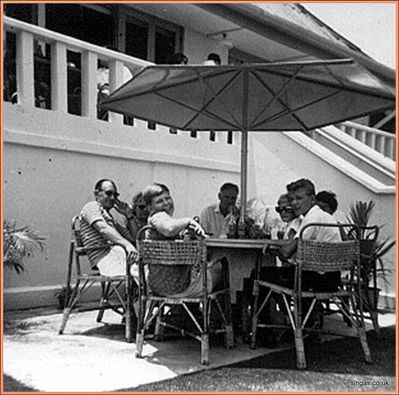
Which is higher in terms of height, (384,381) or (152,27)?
(152,27)

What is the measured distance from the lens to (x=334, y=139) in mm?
9758

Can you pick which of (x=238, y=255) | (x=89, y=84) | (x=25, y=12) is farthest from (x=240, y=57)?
(x=238, y=255)

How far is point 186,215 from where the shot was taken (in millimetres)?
7941

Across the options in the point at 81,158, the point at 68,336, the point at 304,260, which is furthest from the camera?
the point at 81,158

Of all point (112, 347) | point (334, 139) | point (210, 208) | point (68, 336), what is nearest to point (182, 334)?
point (112, 347)

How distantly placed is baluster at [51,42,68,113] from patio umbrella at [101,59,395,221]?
0.61m

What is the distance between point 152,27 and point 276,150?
2.95 metres

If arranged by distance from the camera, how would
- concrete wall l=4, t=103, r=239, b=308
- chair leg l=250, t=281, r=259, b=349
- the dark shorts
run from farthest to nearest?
1. concrete wall l=4, t=103, r=239, b=308
2. chair leg l=250, t=281, r=259, b=349
3. the dark shorts

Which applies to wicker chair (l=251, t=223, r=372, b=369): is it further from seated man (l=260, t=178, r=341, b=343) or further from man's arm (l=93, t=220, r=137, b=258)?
man's arm (l=93, t=220, r=137, b=258)

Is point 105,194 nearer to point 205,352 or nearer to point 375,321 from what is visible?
point 205,352

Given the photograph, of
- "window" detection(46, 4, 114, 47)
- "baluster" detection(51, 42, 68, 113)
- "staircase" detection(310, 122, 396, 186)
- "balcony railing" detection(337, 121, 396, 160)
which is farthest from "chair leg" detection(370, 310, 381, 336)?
"window" detection(46, 4, 114, 47)

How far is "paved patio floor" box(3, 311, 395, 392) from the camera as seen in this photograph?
370 cm

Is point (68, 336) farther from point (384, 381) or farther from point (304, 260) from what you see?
point (384, 381)

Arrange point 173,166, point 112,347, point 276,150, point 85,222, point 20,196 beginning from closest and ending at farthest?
point 112,347 → point 85,222 → point 20,196 → point 173,166 → point 276,150
